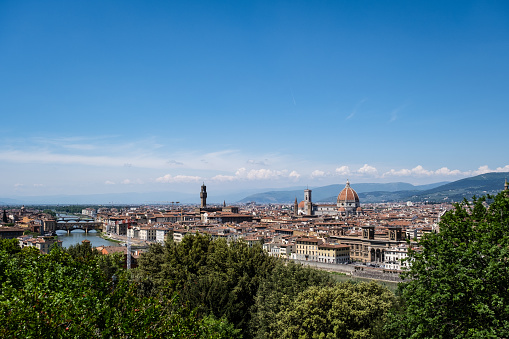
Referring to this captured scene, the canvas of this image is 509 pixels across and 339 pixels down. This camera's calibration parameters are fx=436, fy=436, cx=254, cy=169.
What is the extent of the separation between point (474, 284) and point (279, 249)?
1771 inches

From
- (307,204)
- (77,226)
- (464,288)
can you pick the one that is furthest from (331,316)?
(307,204)

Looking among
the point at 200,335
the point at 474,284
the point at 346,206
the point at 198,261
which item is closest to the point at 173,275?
the point at 198,261

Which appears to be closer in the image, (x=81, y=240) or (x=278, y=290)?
(x=278, y=290)

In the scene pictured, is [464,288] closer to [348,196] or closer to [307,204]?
[348,196]

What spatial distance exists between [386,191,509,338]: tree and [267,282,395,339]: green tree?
113 inches

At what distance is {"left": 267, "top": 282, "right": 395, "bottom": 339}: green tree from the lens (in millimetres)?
11125

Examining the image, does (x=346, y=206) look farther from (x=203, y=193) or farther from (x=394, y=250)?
(x=394, y=250)

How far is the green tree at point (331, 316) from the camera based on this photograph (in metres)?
11.1

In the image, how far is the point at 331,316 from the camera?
11320 millimetres

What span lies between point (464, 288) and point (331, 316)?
450cm

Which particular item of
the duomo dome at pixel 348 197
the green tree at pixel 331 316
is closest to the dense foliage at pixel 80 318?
the green tree at pixel 331 316

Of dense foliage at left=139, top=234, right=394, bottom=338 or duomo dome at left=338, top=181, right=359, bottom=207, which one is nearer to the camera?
dense foliage at left=139, top=234, right=394, bottom=338

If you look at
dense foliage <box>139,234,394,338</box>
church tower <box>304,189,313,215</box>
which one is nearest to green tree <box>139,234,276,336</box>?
dense foliage <box>139,234,394,338</box>

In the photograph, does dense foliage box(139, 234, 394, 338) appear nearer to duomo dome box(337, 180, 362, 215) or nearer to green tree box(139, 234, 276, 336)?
green tree box(139, 234, 276, 336)
